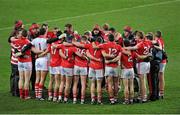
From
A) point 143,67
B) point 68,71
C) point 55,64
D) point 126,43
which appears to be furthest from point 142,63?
point 55,64

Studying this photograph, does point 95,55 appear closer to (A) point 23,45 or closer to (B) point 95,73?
(B) point 95,73

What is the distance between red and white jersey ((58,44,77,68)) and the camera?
19625 millimetres

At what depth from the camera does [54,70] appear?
2000cm

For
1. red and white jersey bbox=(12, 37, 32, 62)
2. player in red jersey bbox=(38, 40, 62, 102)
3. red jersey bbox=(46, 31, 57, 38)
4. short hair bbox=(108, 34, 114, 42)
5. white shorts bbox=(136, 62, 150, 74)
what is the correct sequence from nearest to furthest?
short hair bbox=(108, 34, 114, 42)
white shorts bbox=(136, 62, 150, 74)
player in red jersey bbox=(38, 40, 62, 102)
red and white jersey bbox=(12, 37, 32, 62)
red jersey bbox=(46, 31, 57, 38)

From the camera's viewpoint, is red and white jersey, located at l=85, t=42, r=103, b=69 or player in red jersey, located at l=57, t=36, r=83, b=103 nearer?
red and white jersey, located at l=85, t=42, r=103, b=69

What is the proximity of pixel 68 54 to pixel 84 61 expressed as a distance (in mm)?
555

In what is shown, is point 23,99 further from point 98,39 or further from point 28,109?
point 98,39

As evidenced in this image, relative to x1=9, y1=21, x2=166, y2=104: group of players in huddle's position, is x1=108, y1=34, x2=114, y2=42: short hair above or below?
above

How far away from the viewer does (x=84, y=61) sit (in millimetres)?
19625

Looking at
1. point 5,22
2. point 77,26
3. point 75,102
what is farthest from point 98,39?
point 5,22

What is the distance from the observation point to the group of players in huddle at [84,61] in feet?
63.8

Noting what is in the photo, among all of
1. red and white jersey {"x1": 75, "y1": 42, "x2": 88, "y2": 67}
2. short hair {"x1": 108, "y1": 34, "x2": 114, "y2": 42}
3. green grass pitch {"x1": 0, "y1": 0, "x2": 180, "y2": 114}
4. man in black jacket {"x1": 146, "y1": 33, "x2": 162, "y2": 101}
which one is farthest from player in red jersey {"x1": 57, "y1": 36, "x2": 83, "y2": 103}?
man in black jacket {"x1": 146, "y1": 33, "x2": 162, "y2": 101}

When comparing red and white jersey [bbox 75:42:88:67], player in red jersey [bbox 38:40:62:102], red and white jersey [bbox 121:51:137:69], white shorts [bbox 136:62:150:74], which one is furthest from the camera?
player in red jersey [bbox 38:40:62:102]

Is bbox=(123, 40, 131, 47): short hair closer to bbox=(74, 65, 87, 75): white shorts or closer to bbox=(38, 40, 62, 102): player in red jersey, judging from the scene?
bbox=(74, 65, 87, 75): white shorts
